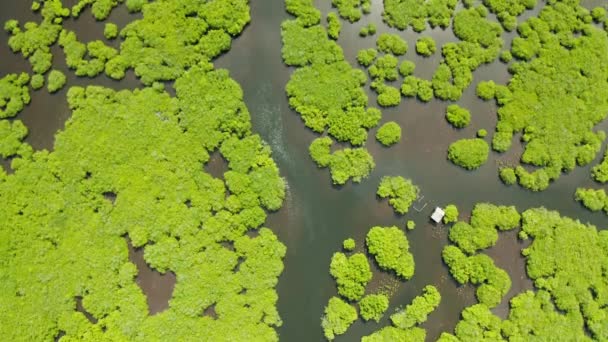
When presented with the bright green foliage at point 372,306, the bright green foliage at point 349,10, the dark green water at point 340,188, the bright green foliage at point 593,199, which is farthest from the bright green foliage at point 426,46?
the bright green foliage at point 372,306

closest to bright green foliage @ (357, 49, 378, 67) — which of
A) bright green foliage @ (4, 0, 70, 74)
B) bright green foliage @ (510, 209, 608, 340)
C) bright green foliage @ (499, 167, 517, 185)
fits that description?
bright green foliage @ (499, 167, 517, 185)

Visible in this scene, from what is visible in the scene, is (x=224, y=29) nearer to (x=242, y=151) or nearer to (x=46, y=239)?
(x=242, y=151)

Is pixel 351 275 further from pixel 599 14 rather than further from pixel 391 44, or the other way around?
pixel 599 14

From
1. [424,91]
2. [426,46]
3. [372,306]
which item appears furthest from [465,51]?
[372,306]

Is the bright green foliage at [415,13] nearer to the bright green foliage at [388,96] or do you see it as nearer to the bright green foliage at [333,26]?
the bright green foliage at [333,26]

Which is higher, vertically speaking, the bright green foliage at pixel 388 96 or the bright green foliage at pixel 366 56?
the bright green foliage at pixel 366 56

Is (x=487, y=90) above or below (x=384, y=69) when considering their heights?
below

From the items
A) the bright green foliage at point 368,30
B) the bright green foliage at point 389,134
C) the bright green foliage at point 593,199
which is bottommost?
the bright green foliage at point 593,199
